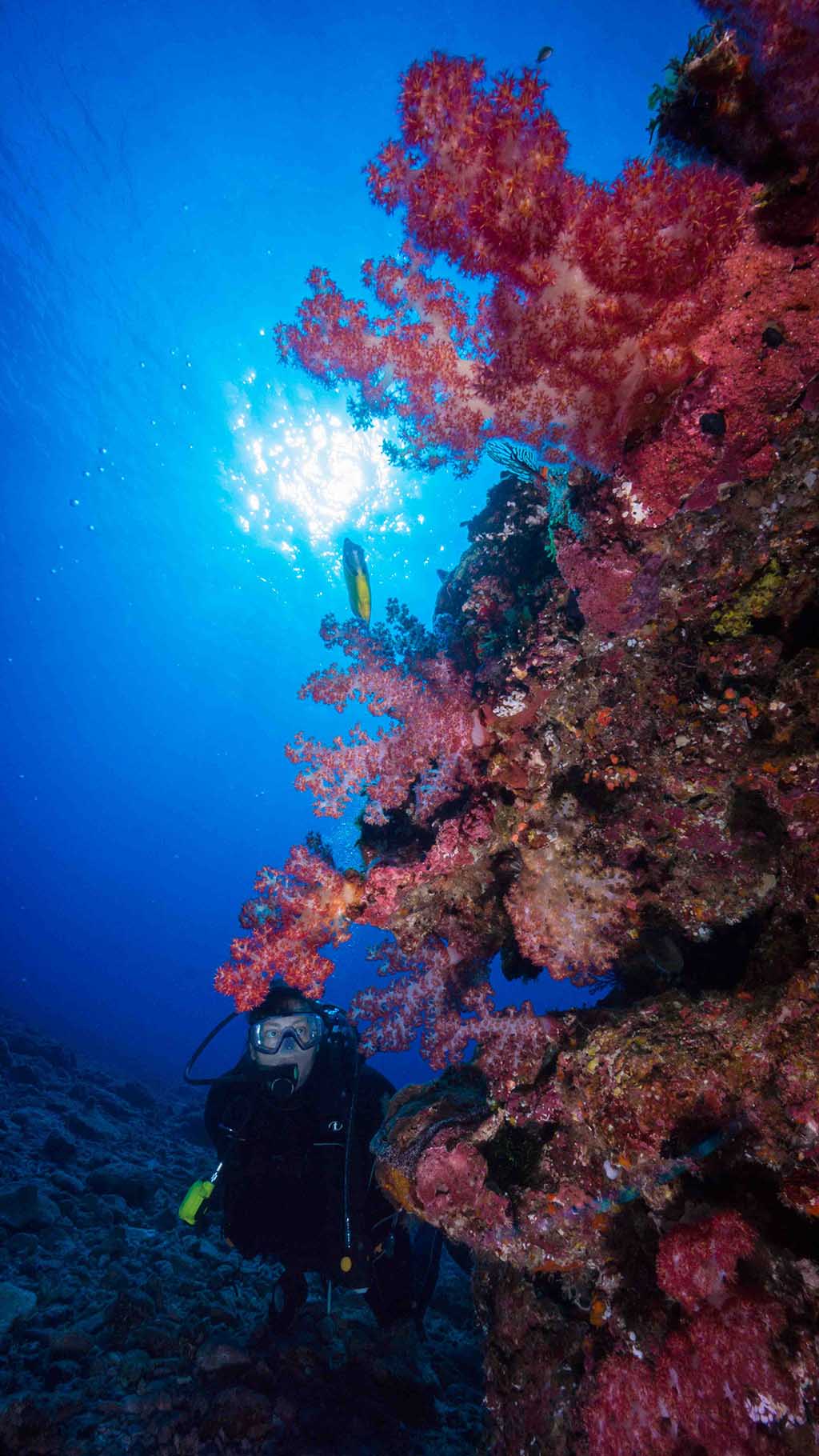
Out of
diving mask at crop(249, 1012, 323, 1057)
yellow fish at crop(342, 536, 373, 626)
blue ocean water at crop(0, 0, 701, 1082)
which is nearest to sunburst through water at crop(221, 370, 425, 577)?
blue ocean water at crop(0, 0, 701, 1082)

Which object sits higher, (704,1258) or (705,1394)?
(704,1258)

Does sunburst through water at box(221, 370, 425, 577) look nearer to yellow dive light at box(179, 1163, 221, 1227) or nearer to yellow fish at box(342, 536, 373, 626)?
yellow fish at box(342, 536, 373, 626)

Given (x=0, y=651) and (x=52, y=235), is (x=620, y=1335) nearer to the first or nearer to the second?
(x=52, y=235)

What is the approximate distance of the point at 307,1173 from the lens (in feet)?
18.1

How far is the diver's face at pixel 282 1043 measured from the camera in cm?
591

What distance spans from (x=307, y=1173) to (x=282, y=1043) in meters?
1.20

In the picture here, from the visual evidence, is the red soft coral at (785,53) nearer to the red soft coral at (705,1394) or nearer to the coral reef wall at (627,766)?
the coral reef wall at (627,766)

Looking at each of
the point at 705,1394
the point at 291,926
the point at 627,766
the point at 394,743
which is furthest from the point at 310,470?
the point at 705,1394

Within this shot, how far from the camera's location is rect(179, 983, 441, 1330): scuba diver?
201 inches

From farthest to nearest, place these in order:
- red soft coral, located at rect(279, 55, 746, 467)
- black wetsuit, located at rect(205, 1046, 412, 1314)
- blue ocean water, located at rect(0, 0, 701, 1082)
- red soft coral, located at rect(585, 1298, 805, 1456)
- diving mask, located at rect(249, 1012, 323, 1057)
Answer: blue ocean water, located at rect(0, 0, 701, 1082)
diving mask, located at rect(249, 1012, 323, 1057)
black wetsuit, located at rect(205, 1046, 412, 1314)
red soft coral, located at rect(279, 55, 746, 467)
red soft coral, located at rect(585, 1298, 805, 1456)

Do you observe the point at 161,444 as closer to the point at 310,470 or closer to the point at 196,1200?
the point at 310,470

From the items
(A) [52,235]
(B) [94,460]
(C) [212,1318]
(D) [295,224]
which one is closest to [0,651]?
(B) [94,460]

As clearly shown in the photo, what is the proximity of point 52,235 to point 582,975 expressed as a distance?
28353 mm

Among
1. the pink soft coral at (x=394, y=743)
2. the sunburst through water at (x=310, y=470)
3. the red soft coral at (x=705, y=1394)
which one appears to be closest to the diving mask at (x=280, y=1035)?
the pink soft coral at (x=394, y=743)
